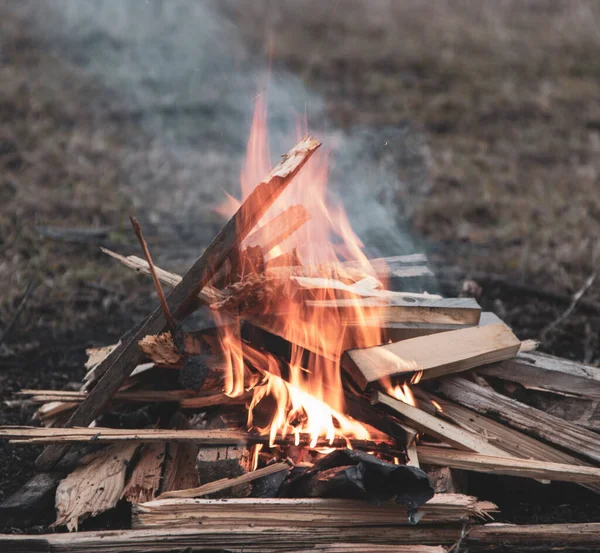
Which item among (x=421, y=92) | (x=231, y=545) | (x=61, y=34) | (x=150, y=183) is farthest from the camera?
(x=61, y=34)

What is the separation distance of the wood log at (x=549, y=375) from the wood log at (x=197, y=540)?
84 centimetres

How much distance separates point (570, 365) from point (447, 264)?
7.61ft

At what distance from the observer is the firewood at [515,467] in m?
2.39

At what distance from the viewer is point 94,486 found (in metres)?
2.51

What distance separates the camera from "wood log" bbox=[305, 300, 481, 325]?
2.66 m

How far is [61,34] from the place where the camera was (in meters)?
9.24

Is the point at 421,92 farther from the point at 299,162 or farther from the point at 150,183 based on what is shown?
the point at 299,162

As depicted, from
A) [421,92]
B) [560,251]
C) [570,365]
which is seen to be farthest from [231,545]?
[421,92]

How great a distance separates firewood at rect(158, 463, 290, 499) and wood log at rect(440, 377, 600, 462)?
2.41 feet

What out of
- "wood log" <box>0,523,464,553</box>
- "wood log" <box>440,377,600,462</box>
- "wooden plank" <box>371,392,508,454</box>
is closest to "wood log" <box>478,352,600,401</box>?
"wood log" <box>440,377,600,462</box>

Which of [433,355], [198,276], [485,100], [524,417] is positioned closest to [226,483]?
[198,276]

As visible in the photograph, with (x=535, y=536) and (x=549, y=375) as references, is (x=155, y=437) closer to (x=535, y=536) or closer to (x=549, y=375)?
(x=535, y=536)

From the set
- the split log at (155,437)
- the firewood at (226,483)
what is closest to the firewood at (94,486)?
the split log at (155,437)

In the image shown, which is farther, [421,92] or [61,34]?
[61,34]
